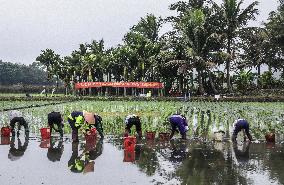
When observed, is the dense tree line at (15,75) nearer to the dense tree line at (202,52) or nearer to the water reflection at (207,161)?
the dense tree line at (202,52)

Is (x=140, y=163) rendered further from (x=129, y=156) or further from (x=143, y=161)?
(x=129, y=156)

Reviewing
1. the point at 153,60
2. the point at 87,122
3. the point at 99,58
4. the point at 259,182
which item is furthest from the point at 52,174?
the point at 99,58

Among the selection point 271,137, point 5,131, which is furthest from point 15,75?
point 271,137

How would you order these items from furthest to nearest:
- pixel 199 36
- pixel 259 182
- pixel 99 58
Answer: pixel 99 58
pixel 199 36
pixel 259 182

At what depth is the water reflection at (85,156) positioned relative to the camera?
29.4ft

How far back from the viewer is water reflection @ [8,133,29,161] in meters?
10.5

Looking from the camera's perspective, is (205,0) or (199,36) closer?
(199,36)

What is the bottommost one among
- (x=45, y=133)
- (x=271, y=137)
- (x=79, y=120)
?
(x=271, y=137)

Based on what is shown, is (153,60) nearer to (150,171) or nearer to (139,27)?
(139,27)

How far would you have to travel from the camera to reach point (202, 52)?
41781 millimetres

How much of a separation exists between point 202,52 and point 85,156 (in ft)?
107

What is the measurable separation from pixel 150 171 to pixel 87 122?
16.2 ft

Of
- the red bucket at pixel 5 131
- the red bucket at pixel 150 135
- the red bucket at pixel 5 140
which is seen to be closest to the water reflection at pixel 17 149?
the red bucket at pixel 5 140

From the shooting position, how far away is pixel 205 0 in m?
47.8
